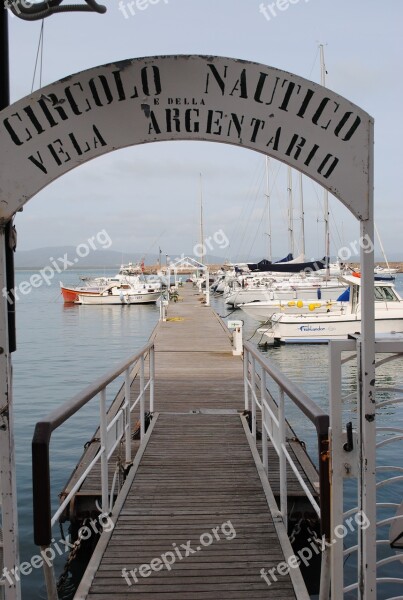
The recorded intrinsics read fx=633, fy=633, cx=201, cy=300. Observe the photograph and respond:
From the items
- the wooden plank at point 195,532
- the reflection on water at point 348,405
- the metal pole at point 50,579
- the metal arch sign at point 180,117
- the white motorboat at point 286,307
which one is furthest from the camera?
the white motorboat at point 286,307

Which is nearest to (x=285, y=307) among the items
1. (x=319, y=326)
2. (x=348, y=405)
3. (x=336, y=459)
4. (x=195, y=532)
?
(x=319, y=326)

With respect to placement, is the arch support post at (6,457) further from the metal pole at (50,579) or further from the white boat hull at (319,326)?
the white boat hull at (319,326)

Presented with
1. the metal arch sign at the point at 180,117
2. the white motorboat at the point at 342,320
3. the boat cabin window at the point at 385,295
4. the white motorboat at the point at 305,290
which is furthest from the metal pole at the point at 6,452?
the white motorboat at the point at 305,290

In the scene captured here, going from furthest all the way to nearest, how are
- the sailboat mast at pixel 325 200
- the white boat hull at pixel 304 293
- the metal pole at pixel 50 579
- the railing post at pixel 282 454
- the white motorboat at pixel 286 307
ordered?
the white boat hull at pixel 304 293 → the sailboat mast at pixel 325 200 → the white motorboat at pixel 286 307 → the railing post at pixel 282 454 → the metal pole at pixel 50 579

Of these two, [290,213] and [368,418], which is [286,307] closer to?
[290,213]

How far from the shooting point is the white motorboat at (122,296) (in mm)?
50812

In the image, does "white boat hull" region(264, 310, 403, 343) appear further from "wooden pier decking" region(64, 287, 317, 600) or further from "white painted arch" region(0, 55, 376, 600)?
"white painted arch" region(0, 55, 376, 600)

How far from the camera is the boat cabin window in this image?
75.5ft

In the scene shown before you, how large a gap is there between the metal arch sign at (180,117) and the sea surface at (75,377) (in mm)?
1961

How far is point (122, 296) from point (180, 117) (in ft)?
159

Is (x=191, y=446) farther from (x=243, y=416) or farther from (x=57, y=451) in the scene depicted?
(x=57, y=451)

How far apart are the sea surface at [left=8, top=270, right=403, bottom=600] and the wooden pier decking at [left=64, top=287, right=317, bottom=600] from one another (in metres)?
1.14

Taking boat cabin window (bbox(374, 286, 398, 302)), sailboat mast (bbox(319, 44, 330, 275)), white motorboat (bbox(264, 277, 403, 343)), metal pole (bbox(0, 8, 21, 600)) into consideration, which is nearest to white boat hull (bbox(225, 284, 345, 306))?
sailboat mast (bbox(319, 44, 330, 275))

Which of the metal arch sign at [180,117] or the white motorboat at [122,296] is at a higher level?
the metal arch sign at [180,117]
